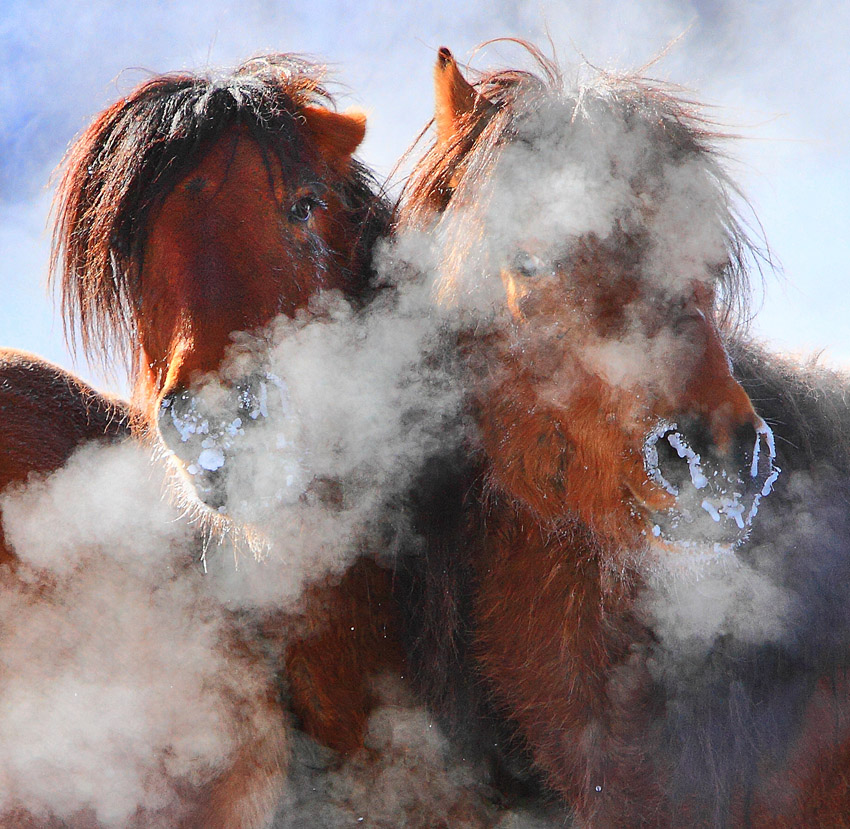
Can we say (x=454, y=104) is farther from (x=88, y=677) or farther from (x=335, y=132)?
(x=88, y=677)

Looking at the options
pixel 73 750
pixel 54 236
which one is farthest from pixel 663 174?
pixel 73 750

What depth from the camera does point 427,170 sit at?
1729 mm

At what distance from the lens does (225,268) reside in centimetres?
153

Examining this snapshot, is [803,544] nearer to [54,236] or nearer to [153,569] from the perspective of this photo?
[153,569]

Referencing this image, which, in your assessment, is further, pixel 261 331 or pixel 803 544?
pixel 803 544

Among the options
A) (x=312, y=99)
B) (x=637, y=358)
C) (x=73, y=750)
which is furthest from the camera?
(x=312, y=99)

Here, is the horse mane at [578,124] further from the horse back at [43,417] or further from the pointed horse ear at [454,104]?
the horse back at [43,417]

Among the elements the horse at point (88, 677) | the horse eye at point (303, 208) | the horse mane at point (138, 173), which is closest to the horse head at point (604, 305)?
the horse eye at point (303, 208)

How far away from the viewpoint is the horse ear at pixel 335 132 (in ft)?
6.02

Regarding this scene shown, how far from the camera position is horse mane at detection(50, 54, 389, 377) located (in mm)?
1685

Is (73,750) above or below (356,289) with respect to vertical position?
below

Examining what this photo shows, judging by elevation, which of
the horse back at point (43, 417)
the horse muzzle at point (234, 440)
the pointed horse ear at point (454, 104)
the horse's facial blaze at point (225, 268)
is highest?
the pointed horse ear at point (454, 104)

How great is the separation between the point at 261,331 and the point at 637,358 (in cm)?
65

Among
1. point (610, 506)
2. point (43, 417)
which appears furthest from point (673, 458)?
point (43, 417)
